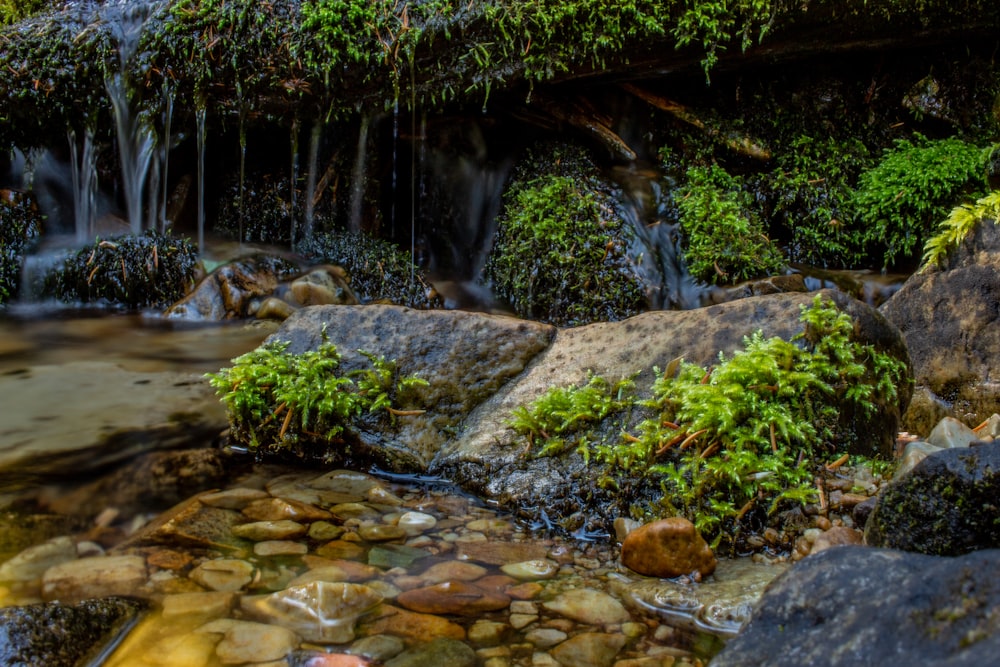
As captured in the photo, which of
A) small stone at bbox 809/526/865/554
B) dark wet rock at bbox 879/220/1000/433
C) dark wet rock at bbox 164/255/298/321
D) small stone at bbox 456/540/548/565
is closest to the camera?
small stone at bbox 809/526/865/554

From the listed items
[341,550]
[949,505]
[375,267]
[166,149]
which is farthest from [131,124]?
[949,505]

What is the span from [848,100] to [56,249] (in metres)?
8.82

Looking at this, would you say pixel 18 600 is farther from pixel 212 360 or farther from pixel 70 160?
pixel 70 160

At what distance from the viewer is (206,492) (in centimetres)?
306

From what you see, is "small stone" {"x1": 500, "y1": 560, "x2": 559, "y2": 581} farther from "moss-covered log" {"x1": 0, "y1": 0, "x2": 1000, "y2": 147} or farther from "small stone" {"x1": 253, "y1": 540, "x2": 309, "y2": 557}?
"moss-covered log" {"x1": 0, "y1": 0, "x2": 1000, "y2": 147}

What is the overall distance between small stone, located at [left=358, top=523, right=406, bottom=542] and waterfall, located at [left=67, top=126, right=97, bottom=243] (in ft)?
24.3

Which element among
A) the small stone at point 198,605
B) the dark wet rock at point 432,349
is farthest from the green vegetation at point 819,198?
the small stone at point 198,605

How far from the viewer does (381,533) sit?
2662mm

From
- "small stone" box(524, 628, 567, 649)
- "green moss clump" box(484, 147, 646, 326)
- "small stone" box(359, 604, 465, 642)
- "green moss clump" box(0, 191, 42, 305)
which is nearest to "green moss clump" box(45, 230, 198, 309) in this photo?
"green moss clump" box(0, 191, 42, 305)

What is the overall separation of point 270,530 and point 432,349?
1.19 m

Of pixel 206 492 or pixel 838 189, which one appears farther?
pixel 838 189

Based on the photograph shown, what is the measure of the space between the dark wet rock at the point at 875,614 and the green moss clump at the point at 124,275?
7559mm

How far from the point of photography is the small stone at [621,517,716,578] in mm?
2221

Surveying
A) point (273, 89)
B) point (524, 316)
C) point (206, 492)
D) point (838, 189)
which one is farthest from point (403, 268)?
point (206, 492)
